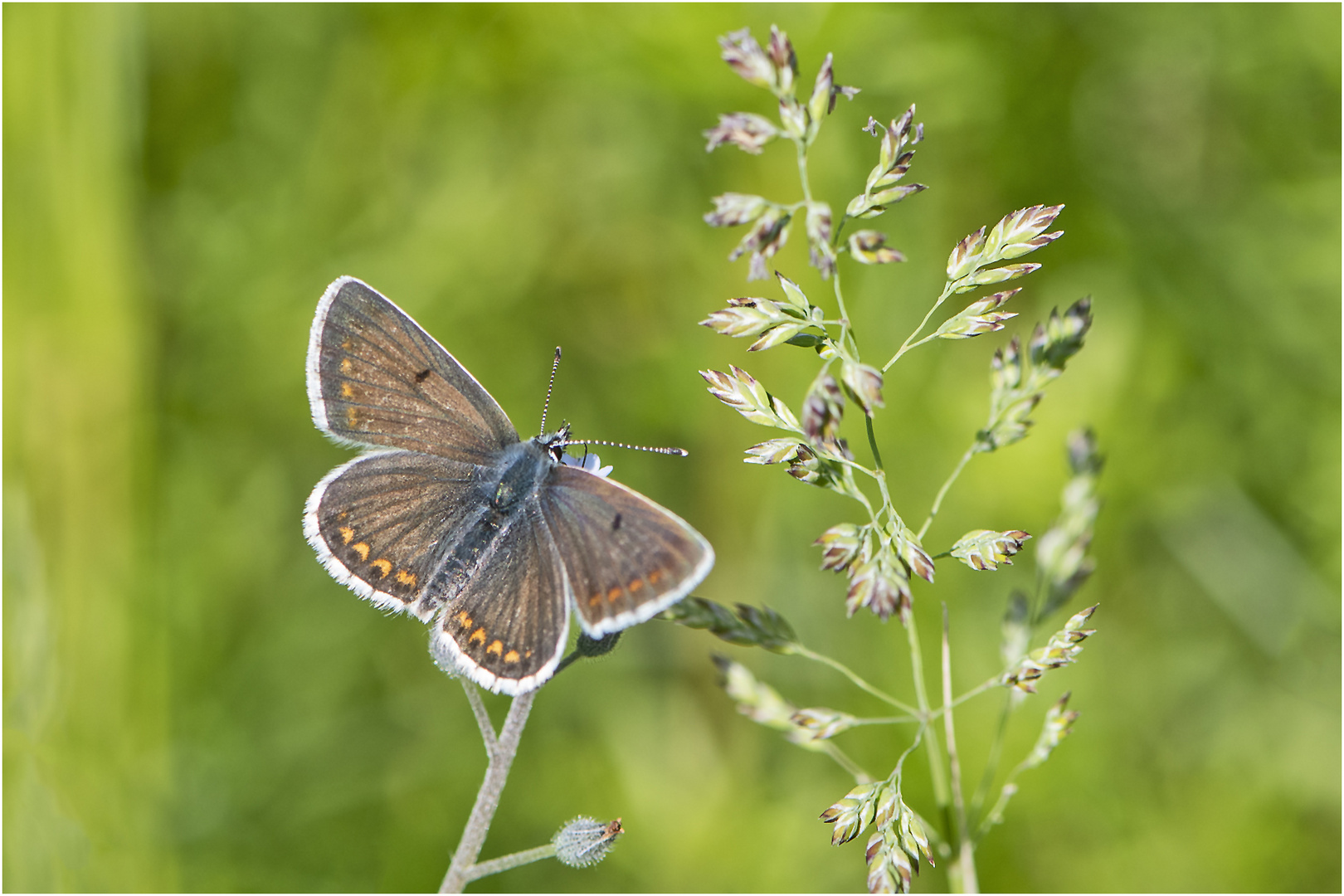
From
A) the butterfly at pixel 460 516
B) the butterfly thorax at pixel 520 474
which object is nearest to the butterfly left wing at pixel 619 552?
the butterfly at pixel 460 516

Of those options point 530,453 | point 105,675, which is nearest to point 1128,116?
point 530,453

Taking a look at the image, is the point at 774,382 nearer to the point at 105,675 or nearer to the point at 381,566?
the point at 381,566

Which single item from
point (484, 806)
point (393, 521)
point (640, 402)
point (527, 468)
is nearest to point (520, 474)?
point (527, 468)

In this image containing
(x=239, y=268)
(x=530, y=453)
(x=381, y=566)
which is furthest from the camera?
(x=239, y=268)

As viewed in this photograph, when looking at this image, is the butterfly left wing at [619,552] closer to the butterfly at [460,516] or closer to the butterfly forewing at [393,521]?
the butterfly at [460,516]

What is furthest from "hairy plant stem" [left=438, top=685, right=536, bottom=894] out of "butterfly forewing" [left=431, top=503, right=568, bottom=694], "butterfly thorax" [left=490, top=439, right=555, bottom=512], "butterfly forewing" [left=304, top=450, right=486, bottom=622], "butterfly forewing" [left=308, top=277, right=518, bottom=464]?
"butterfly forewing" [left=308, top=277, right=518, bottom=464]

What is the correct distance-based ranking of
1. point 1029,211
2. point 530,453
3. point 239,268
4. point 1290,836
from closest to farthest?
1. point 1029,211
2. point 530,453
3. point 1290,836
4. point 239,268

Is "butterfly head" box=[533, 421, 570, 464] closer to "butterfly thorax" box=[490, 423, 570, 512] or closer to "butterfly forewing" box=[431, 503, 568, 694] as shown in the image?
"butterfly thorax" box=[490, 423, 570, 512]

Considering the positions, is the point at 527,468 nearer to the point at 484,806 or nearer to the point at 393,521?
the point at 393,521
